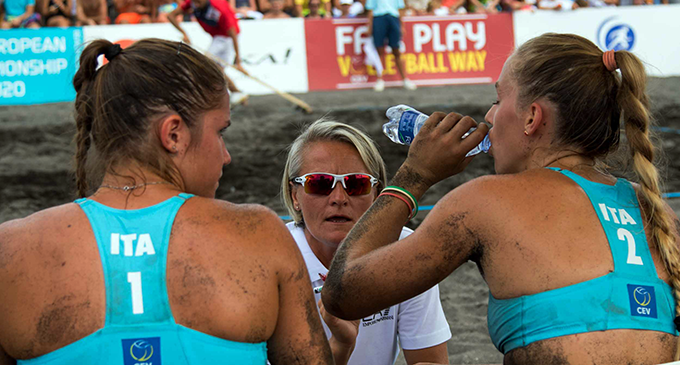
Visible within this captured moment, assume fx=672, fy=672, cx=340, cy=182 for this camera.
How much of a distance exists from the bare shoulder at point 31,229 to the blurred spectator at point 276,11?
440 inches

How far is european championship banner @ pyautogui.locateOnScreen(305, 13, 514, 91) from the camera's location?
12.0 metres

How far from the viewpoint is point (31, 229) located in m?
1.49

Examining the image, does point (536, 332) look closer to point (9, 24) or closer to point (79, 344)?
point (79, 344)

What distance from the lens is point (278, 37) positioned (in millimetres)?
11805

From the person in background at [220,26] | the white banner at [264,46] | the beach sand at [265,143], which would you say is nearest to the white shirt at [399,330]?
the beach sand at [265,143]

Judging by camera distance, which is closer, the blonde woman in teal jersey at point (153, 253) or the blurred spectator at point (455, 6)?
the blonde woman in teal jersey at point (153, 253)

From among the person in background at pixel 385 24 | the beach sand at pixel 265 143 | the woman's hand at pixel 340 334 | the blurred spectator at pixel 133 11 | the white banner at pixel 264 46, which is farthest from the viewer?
the blurred spectator at pixel 133 11

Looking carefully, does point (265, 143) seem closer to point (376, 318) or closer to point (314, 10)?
point (314, 10)

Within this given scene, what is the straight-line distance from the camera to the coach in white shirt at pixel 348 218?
2.64m

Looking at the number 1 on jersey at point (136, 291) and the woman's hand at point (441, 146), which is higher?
the woman's hand at point (441, 146)

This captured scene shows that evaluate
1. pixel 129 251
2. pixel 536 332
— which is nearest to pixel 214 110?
pixel 129 251

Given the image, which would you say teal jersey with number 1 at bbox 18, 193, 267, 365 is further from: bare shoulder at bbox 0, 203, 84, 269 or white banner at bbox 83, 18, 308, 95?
white banner at bbox 83, 18, 308, 95

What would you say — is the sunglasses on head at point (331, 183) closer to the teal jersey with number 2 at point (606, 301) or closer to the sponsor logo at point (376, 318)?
the sponsor logo at point (376, 318)

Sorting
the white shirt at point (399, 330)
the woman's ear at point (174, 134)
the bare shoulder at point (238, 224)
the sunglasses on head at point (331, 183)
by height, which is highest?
the woman's ear at point (174, 134)
